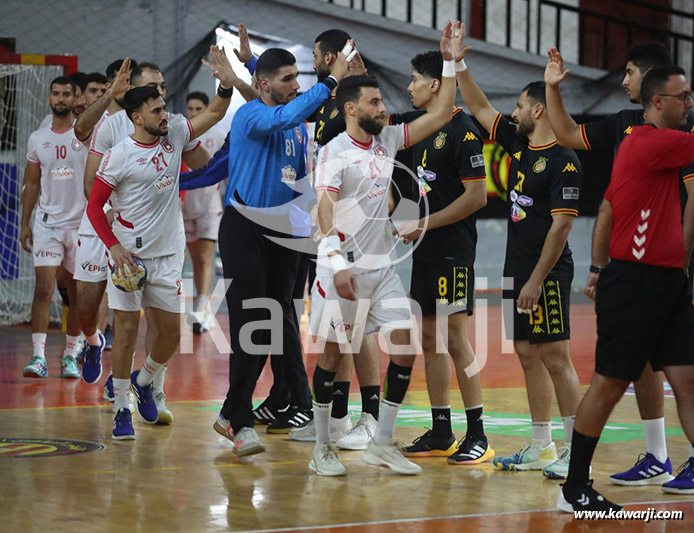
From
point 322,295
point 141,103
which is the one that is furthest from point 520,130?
point 141,103

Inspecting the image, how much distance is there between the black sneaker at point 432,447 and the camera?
238 inches

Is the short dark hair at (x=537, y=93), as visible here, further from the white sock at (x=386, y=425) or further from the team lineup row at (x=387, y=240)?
the white sock at (x=386, y=425)

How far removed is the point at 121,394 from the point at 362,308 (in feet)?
6.04

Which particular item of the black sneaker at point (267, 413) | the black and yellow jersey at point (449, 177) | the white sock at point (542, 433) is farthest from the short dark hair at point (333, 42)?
the white sock at point (542, 433)

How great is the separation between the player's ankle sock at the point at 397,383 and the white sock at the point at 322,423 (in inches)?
13.1

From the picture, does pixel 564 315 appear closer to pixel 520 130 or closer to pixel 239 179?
pixel 520 130

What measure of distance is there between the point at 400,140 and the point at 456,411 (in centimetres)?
260

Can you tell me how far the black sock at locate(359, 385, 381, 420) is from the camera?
21.2 ft

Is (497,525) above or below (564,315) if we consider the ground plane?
below

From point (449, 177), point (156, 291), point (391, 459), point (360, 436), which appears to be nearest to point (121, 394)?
point (156, 291)

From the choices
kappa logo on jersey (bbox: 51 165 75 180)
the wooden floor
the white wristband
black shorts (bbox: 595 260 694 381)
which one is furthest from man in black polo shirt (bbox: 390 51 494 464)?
kappa logo on jersey (bbox: 51 165 75 180)

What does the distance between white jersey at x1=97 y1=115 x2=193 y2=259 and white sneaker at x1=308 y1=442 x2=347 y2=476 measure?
5.78 feet

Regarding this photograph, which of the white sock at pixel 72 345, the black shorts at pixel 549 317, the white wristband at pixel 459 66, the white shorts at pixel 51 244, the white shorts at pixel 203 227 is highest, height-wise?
the white wristband at pixel 459 66

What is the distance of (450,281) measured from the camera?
236 inches
